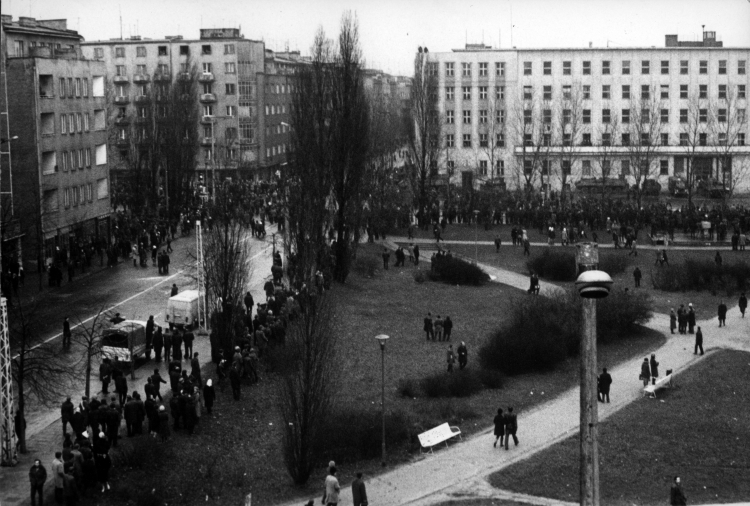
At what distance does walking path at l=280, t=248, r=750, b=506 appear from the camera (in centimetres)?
2345

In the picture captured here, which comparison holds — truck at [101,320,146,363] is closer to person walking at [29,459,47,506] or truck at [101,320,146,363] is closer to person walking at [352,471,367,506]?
person walking at [29,459,47,506]

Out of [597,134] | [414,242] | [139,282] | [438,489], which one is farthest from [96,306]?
[597,134]

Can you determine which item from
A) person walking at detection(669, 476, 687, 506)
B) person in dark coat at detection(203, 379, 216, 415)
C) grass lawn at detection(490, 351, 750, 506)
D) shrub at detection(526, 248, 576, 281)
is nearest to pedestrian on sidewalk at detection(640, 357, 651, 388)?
grass lawn at detection(490, 351, 750, 506)

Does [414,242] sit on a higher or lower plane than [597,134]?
lower

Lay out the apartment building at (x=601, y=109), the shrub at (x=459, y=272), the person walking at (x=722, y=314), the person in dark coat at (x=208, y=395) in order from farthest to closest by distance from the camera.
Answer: the apartment building at (x=601, y=109), the shrub at (x=459, y=272), the person walking at (x=722, y=314), the person in dark coat at (x=208, y=395)

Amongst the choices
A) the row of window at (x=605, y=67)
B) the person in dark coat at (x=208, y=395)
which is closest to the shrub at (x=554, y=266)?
the person in dark coat at (x=208, y=395)

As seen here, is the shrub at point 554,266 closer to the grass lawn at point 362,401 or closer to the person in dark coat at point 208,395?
the grass lawn at point 362,401

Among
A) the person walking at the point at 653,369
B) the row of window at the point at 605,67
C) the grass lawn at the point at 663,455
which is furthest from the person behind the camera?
the row of window at the point at 605,67

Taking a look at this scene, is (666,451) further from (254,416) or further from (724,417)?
(254,416)

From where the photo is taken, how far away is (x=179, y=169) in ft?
231

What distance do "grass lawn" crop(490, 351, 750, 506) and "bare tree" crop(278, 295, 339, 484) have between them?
4301mm

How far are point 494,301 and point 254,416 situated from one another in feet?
64.4

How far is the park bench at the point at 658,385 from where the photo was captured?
102 ft

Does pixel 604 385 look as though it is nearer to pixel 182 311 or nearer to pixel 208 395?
pixel 208 395
